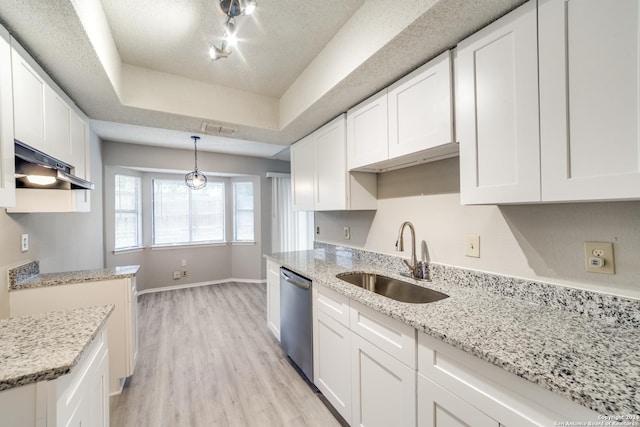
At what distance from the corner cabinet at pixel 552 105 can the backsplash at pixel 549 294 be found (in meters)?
0.48

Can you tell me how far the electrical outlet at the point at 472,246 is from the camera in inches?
60.0

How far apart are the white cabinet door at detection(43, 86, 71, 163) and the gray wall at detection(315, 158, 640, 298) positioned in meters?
2.26

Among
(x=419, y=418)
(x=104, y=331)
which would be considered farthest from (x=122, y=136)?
(x=419, y=418)

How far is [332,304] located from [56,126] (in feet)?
6.84

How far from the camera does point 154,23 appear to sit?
1603 mm

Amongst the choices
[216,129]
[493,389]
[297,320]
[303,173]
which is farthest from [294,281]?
[216,129]

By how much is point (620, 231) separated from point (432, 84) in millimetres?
1058

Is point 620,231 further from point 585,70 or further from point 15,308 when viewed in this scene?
point 15,308

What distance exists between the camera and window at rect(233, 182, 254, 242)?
17.1 ft

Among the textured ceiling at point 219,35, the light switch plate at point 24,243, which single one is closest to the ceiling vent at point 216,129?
the textured ceiling at point 219,35

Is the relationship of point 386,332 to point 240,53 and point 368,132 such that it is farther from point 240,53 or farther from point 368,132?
point 240,53

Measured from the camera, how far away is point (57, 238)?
90.9 inches

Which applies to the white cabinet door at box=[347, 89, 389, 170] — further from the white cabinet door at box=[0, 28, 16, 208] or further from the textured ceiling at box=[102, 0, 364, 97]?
the white cabinet door at box=[0, 28, 16, 208]

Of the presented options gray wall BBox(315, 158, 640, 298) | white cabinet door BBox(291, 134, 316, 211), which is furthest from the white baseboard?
gray wall BBox(315, 158, 640, 298)
